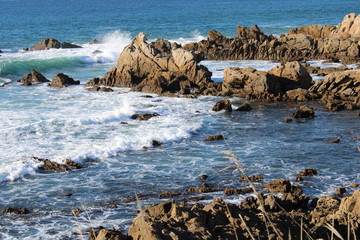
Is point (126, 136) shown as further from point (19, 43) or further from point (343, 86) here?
point (19, 43)

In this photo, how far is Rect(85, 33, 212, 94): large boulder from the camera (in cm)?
3133

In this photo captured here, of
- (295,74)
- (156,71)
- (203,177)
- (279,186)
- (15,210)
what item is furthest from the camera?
(156,71)

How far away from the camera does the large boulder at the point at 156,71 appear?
31328 mm

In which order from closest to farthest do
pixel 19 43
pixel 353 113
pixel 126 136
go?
1. pixel 126 136
2. pixel 353 113
3. pixel 19 43

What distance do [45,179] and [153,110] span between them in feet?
34.7

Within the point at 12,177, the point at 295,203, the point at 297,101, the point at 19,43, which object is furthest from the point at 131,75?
the point at 19,43

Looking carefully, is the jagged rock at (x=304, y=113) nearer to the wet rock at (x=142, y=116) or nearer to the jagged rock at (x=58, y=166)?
the wet rock at (x=142, y=116)

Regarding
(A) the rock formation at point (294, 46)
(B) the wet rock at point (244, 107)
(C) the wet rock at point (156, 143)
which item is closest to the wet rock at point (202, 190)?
(C) the wet rock at point (156, 143)

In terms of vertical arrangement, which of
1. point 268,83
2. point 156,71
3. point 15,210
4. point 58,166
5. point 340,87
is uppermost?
point 156,71

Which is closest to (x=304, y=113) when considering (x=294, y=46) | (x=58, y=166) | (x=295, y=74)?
(x=295, y=74)

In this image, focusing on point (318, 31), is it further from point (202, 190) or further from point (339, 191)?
point (202, 190)

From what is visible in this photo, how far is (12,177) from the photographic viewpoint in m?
16.4

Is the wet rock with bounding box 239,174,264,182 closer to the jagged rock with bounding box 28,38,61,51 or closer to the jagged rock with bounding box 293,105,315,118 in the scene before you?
the jagged rock with bounding box 293,105,315,118

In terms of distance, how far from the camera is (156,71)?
3231 cm
